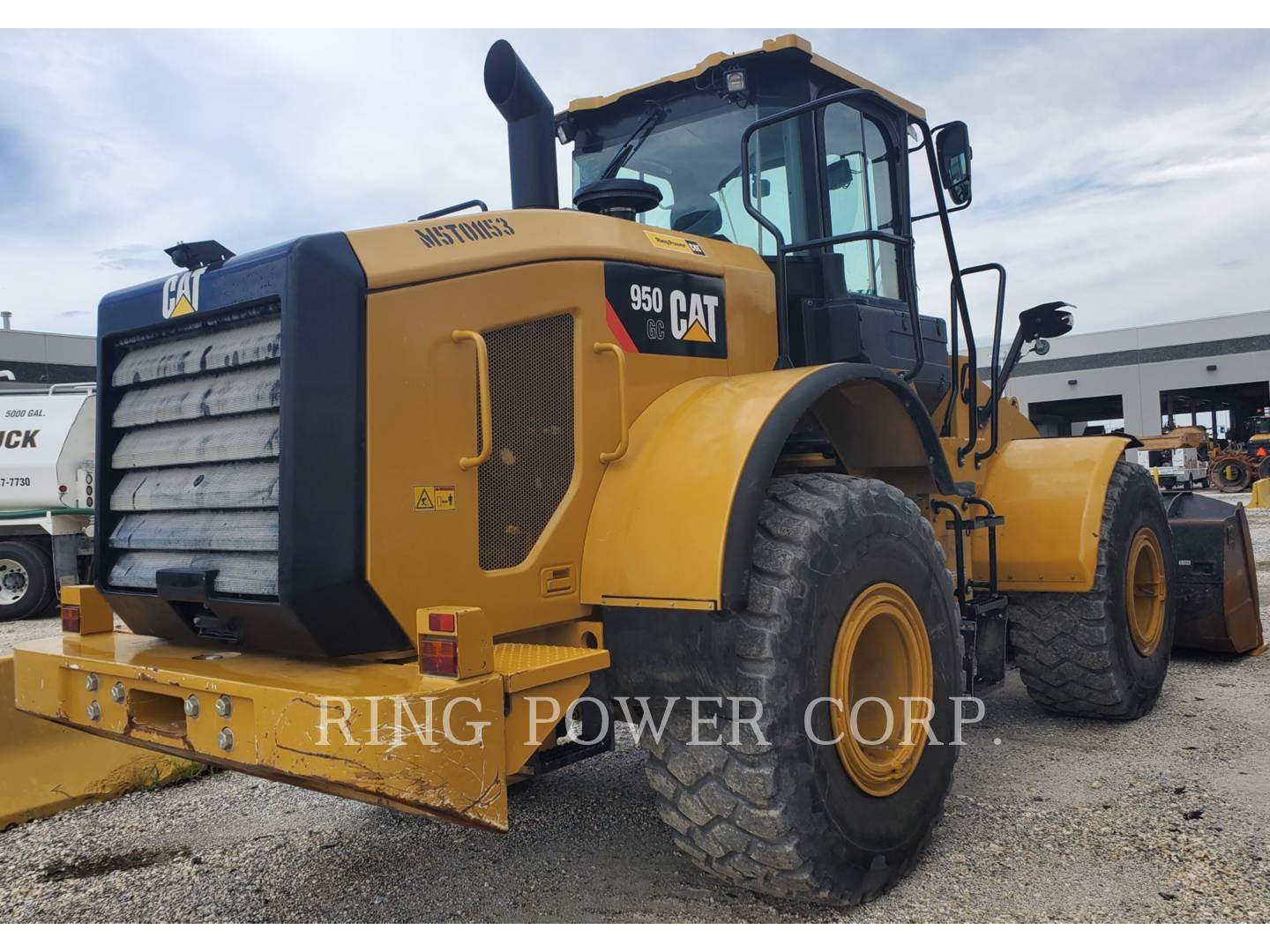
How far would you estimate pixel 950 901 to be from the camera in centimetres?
324

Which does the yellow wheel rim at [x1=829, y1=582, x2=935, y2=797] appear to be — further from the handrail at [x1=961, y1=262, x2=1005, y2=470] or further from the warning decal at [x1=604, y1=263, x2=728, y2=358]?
the handrail at [x1=961, y1=262, x2=1005, y2=470]

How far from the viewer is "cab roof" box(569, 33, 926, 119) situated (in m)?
4.28

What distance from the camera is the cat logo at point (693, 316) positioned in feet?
11.9

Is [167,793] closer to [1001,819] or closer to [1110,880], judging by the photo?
[1001,819]

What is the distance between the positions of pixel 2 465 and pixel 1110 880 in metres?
12.7

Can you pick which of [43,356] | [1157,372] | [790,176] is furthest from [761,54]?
[1157,372]

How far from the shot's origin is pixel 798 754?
298 centimetres

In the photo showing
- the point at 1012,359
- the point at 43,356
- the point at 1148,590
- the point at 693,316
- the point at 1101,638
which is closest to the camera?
the point at 693,316

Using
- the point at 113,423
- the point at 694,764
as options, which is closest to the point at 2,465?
the point at 113,423

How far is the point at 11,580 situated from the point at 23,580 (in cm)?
15

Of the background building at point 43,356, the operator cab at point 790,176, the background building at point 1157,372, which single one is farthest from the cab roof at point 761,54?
the background building at point 1157,372

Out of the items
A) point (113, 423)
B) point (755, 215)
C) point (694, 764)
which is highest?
point (755, 215)

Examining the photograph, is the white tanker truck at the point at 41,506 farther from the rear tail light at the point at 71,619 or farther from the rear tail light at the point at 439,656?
the rear tail light at the point at 439,656

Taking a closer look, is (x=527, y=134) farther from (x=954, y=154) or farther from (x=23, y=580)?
(x=23, y=580)
